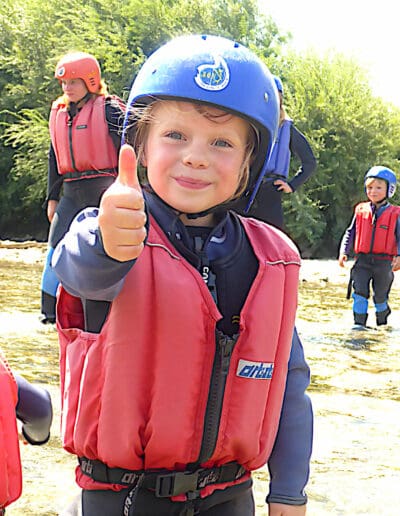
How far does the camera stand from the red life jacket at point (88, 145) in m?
5.40

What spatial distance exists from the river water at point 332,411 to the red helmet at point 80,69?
169 centimetres

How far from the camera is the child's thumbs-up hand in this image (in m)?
1.45

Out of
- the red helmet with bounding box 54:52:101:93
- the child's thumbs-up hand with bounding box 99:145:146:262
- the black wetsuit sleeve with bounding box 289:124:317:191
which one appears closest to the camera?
the child's thumbs-up hand with bounding box 99:145:146:262

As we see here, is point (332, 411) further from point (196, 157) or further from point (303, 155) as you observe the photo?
point (303, 155)

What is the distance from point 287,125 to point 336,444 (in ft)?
9.60

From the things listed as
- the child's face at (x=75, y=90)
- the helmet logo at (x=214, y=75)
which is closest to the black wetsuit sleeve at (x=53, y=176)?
the child's face at (x=75, y=90)

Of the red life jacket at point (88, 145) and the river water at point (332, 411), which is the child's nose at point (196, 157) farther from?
the red life jacket at point (88, 145)

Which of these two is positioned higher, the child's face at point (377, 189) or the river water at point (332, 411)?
the child's face at point (377, 189)

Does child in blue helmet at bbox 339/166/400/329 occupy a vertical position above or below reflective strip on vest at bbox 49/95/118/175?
below

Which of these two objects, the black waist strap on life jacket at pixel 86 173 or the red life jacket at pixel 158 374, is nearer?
the red life jacket at pixel 158 374

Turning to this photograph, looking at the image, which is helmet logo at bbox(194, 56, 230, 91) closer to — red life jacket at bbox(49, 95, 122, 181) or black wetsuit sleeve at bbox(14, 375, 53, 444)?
black wetsuit sleeve at bbox(14, 375, 53, 444)

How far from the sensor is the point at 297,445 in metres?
2.01

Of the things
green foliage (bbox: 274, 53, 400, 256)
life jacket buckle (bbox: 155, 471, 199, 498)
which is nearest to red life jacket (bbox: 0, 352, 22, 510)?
life jacket buckle (bbox: 155, 471, 199, 498)

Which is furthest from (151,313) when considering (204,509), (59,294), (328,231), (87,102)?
(328,231)
